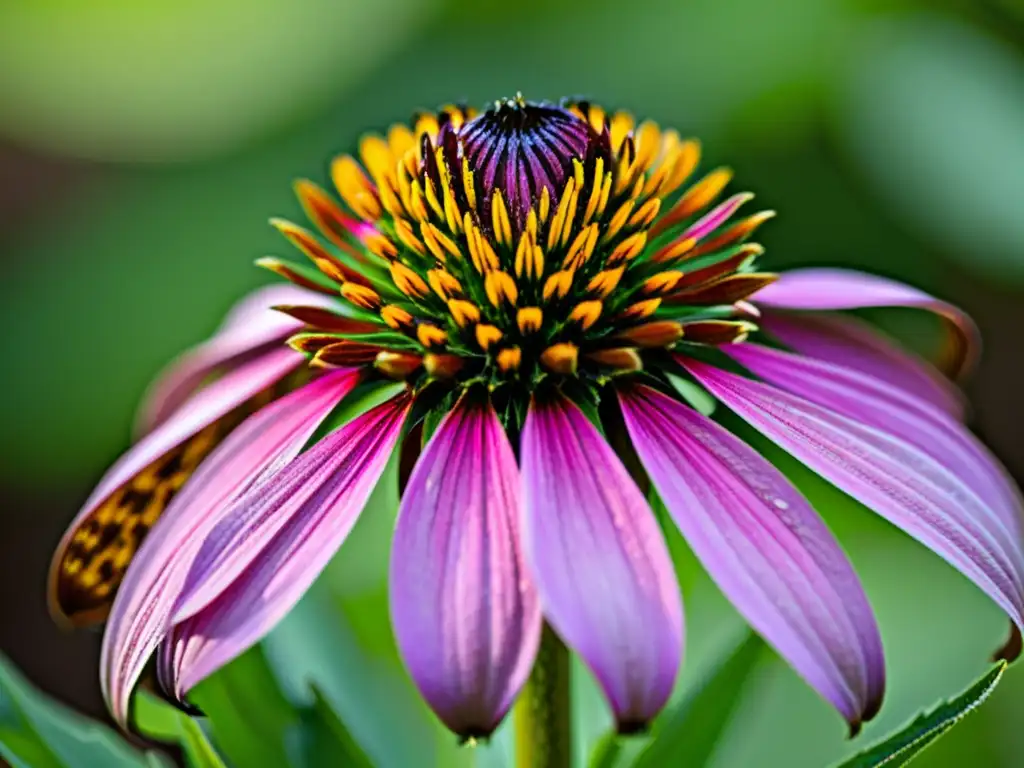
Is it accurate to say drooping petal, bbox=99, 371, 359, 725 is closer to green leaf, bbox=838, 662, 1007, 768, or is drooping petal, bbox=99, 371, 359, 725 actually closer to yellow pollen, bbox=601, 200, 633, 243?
yellow pollen, bbox=601, 200, 633, 243

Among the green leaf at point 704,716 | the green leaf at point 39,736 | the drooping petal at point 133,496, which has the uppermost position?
the drooping petal at point 133,496

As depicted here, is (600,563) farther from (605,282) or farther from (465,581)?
(605,282)

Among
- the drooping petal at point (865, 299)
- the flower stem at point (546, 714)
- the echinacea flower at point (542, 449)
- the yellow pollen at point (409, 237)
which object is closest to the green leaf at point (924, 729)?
the echinacea flower at point (542, 449)

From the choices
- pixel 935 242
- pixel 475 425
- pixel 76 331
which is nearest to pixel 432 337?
pixel 475 425

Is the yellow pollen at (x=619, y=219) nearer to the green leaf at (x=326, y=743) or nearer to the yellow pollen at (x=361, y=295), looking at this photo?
the yellow pollen at (x=361, y=295)

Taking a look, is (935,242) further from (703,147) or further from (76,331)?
(76,331)
